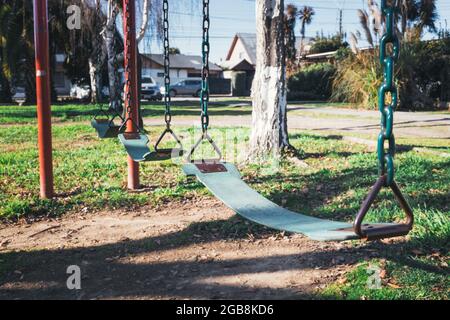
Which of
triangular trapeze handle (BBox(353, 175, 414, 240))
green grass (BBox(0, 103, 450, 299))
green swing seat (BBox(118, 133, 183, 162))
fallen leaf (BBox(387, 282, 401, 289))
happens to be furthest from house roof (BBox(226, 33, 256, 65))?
triangular trapeze handle (BBox(353, 175, 414, 240))

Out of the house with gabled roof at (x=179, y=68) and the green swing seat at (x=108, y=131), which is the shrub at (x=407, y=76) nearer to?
the green swing seat at (x=108, y=131)

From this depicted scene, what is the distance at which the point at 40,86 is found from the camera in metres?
5.62

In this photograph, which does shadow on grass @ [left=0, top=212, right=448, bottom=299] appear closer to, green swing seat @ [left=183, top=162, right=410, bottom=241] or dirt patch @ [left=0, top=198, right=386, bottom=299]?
dirt patch @ [left=0, top=198, right=386, bottom=299]

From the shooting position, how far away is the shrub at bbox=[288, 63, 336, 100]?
32.0m

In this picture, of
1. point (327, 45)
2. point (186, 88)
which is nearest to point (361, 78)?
point (186, 88)

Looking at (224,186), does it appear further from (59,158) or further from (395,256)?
(59,158)

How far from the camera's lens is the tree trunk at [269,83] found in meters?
7.32

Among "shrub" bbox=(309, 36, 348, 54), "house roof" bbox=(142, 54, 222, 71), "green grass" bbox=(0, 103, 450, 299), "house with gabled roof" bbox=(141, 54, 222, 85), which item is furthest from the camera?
"house roof" bbox=(142, 54, 222, 71)

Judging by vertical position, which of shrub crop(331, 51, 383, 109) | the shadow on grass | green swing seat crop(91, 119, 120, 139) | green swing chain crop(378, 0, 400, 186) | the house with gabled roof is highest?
the house with gabled roof

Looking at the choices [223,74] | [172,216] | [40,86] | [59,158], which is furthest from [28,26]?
[223,74]

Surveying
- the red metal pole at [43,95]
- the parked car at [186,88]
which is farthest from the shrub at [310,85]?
the red metal pole at [43,95]

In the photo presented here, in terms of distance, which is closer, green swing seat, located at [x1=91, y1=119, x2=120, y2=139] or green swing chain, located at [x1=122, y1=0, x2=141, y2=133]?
green swing chain, located at [x1=122, y1=0, x2=141, y2=133]
